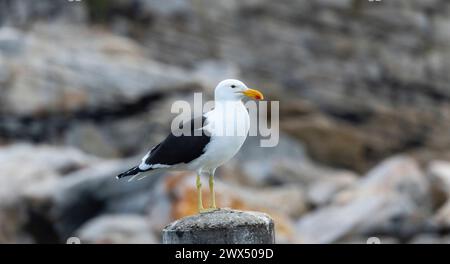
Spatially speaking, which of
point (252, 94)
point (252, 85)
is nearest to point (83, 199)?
point (252, 94)

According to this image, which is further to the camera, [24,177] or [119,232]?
[24,177]

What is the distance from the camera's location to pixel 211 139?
997 cm

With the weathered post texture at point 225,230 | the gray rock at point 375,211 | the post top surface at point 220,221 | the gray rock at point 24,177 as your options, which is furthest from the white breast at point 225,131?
the gray rock at point 24,177

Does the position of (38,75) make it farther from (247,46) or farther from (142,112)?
(247,46)

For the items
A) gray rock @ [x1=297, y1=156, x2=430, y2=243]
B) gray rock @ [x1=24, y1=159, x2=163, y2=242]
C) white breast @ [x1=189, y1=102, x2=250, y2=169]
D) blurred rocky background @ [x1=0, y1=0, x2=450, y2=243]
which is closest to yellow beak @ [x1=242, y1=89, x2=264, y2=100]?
white breast @ [x1=189, y1=102, x2=250, y2=169]

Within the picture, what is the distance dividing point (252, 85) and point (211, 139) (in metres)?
25.9

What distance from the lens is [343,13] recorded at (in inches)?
1473

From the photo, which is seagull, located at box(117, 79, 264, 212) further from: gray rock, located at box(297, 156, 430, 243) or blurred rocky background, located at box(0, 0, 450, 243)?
gray rock, located at box(297, 156, 430, 243)

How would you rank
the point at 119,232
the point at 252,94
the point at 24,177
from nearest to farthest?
the point at 252,94, the point at 119,232, the point at 24,177

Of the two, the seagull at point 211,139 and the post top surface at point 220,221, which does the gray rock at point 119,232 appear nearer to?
the seagull at point 211,139

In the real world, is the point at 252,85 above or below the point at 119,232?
above

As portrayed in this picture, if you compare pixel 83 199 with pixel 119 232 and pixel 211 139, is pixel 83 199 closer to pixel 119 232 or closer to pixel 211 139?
pixel 119 232
